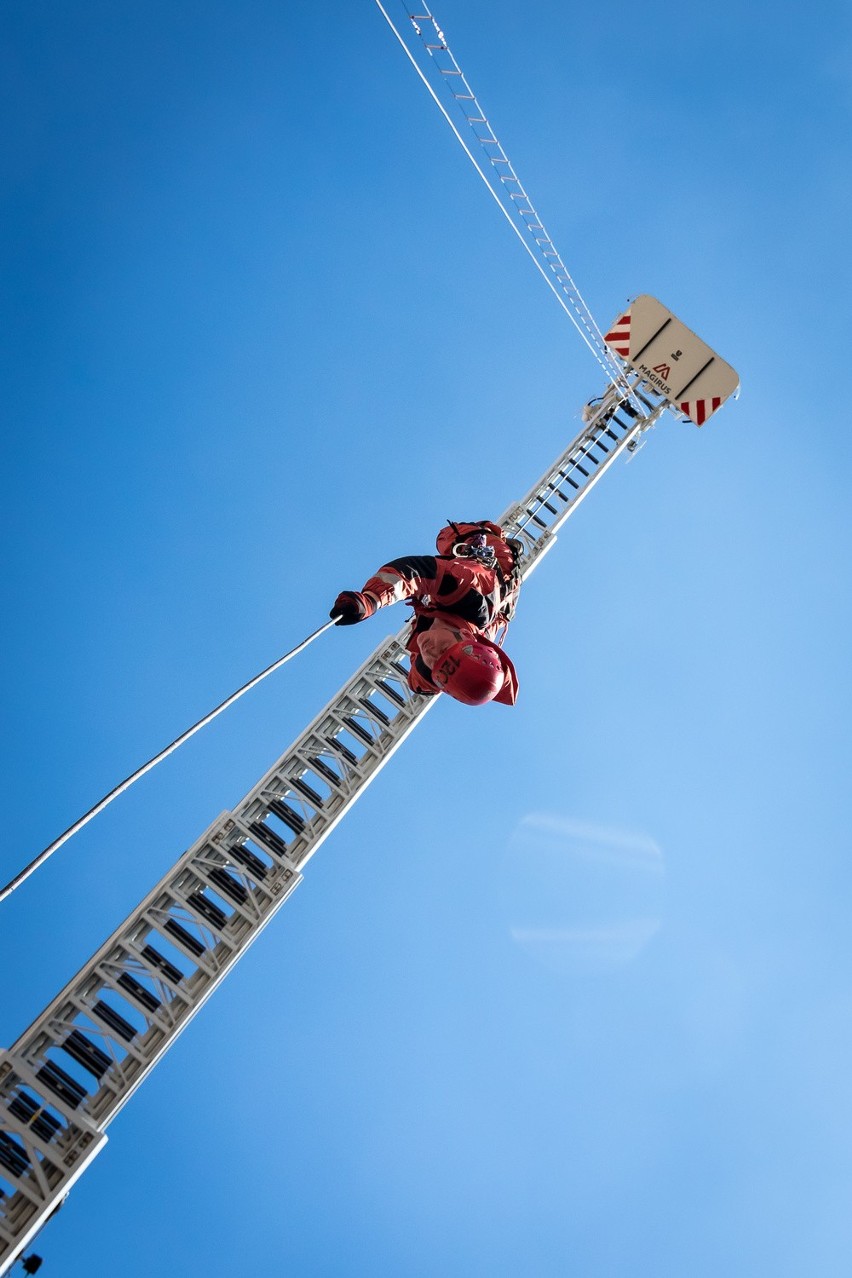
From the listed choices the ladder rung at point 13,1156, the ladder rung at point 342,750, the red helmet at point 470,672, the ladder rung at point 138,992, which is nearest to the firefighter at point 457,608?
the red helmet at point 470,672

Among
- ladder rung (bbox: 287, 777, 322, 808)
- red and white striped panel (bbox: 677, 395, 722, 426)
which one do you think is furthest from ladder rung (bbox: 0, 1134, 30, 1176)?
red and white striped panel (bbox: 677, 395, 722, 426)

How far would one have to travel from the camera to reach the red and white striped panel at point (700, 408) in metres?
19.4

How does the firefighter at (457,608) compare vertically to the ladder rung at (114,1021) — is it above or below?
above

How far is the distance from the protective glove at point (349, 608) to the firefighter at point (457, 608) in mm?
15

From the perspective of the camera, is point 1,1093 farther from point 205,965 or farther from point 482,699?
point 482,699

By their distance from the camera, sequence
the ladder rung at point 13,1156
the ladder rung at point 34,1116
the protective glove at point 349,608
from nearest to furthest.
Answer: the protective glove at point 349,608 < the ladder rung at point 13,1156 < the ladder rung at point 34,1116

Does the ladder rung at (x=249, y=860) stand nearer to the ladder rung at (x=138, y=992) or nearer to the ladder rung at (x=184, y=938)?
the ladder rung at (x=184, y=938)

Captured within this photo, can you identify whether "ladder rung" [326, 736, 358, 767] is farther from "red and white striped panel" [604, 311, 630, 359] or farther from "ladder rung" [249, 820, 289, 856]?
"red and white striped panel" [604, 311, 630, 359]

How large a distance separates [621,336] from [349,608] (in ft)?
44.3

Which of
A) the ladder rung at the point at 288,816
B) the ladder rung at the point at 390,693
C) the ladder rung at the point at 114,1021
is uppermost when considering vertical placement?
the ladder rung at the point at 390,693

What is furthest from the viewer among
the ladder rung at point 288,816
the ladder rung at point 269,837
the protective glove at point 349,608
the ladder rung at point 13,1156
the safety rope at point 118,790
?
the ladder rung at point 288,816

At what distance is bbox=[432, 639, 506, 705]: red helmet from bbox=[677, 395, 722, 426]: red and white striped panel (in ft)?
38.5

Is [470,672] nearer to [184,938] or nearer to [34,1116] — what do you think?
[184,938]

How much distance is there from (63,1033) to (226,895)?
7.27ft
